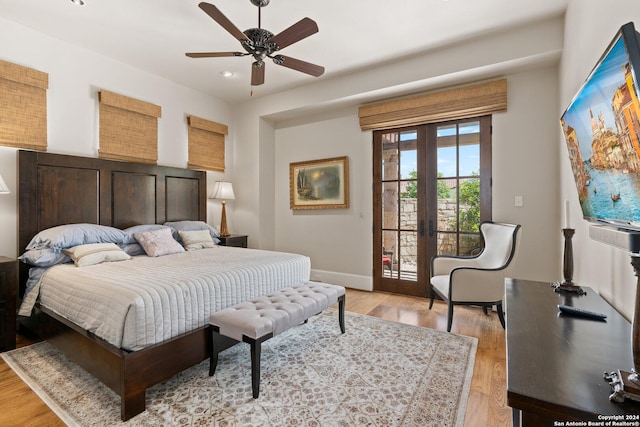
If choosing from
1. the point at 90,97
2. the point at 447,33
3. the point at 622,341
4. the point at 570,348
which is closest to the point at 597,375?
the point at 570,348

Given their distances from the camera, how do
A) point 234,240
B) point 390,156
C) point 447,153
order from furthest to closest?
point 234,240 < point 390,156 < point 447,153

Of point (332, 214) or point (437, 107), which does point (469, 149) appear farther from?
point (332, 214)

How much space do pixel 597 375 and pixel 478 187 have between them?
2.93 meters

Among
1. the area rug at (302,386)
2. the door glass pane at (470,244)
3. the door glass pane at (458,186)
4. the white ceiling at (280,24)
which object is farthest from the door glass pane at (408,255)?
the white ceiling at (280,24)

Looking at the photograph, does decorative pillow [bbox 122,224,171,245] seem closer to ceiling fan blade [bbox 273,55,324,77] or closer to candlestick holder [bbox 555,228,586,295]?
ceiling fan blade [bbox 273,55,324,77]

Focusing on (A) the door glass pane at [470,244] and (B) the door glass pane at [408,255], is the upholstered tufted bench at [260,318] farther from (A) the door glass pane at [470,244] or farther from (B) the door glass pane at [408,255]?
(A) the door glass pane at [470,244]

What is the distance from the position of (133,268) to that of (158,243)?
0.85 m

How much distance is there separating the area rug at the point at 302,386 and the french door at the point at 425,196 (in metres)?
1.34

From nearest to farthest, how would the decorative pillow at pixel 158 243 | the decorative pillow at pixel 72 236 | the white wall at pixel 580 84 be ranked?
1. the white wall at pixel 580 84
2. the decorative pillow at pixel 72 236
3. the decorative pillow at pixel 158 243

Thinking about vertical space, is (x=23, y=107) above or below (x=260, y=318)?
above

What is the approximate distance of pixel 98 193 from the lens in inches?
133

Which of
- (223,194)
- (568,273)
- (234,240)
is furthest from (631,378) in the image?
(223,194)

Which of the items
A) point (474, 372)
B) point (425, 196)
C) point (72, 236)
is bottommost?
point (474, 372)

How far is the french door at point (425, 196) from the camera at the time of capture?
11.5ft
